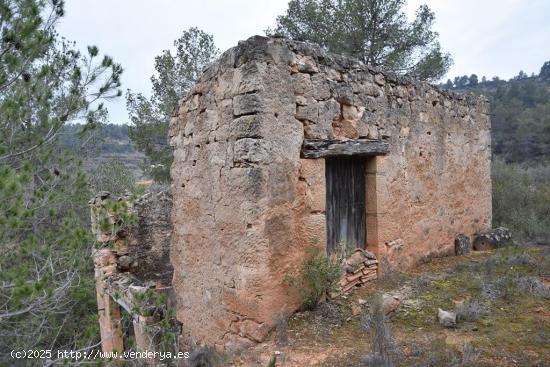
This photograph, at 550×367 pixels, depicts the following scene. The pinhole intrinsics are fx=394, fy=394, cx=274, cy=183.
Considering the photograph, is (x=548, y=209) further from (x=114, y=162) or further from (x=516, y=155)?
(x=114, y=162)

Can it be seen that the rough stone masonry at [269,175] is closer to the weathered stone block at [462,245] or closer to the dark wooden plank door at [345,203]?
the dark wooden plank door at [345,203]

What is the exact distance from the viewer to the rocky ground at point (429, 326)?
2.80 m

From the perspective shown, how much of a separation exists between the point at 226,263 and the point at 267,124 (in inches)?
52.4

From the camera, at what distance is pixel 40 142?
3.50 metres

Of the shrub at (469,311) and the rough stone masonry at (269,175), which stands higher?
the rough stone masonry at (269,175)

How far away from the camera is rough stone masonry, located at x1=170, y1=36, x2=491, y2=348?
337cm

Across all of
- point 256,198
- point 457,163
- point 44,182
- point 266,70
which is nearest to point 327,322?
point 256,198

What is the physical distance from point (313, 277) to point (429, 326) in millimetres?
1074

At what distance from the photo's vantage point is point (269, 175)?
3.39 metres

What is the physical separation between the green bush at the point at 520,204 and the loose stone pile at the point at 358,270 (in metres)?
4.99

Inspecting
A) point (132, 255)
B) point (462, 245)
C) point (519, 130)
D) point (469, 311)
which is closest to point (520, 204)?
point (462, 245)

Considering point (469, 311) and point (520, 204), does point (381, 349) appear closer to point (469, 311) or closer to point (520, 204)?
point (469, 311)

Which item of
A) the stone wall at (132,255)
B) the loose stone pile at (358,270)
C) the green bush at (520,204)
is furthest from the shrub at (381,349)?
the green bush at (520,204)

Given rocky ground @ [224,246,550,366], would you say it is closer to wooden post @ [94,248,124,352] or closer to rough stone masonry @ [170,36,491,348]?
rough stone masonry @ [170,36,491,348]
